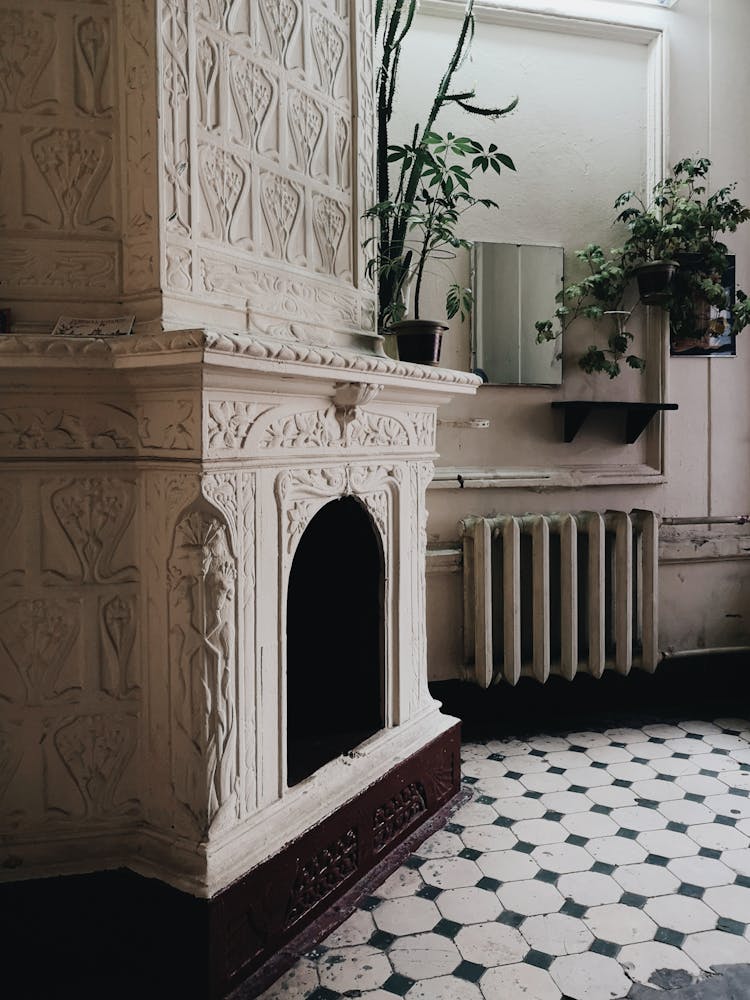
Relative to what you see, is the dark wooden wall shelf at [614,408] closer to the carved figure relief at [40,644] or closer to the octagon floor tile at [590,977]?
the octagon floor tile at [590,977]

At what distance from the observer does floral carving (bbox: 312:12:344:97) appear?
2.32 meters

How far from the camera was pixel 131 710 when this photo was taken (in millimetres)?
1937

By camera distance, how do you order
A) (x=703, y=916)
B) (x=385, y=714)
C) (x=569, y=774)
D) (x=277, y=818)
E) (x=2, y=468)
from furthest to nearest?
(x=569, y=774), (x=385, y=714), (x=703, y=916), (x=277, y=818), (x=2, y=468)

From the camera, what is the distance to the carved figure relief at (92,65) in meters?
1.84

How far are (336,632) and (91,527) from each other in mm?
1158

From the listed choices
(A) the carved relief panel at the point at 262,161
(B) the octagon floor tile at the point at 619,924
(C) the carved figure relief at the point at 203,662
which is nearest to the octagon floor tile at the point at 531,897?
(B) the octagon floor tile at the point at 619,924

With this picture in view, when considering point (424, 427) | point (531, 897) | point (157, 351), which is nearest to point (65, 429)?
point (157, 351)

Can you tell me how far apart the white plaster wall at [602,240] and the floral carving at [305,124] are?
1.11 meters

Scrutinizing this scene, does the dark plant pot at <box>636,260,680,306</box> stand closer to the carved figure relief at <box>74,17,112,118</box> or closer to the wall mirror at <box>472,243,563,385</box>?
the wall mirror at <box>472,243,563,385</box>

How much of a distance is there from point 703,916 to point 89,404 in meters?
2.16

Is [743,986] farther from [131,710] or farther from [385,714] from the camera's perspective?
[131,710]

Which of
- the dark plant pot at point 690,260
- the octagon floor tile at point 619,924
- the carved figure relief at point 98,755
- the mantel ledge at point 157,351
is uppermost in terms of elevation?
the dark plant pot at point 690,260

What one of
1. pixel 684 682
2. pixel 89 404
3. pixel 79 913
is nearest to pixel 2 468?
pixel 89 404

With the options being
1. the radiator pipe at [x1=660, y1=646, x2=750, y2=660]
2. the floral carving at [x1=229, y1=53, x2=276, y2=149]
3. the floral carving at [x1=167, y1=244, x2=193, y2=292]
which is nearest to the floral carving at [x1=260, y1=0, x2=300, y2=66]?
the floral carving at [x1=229, y1=53, x2=276, y2=149]
